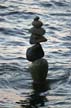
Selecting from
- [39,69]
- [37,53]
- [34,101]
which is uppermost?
[37,53]

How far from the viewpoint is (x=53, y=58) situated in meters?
11.6

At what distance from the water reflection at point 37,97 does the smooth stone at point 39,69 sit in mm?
154

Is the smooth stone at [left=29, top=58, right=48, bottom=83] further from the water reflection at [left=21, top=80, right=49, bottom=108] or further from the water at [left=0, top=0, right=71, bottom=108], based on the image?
the water at [left=0, top=0, right=71, bottom=108]

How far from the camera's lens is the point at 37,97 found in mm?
9289

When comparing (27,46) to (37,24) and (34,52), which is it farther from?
(37,24)

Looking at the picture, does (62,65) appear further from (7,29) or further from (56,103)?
(7,29)

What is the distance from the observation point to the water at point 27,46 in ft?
31.1

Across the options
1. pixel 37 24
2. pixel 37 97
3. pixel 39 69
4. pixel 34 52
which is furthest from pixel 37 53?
pixel 37 97

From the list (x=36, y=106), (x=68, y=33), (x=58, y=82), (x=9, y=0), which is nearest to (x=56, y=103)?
(x=36, y=106)

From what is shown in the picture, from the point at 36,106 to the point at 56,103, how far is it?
39 centimetres

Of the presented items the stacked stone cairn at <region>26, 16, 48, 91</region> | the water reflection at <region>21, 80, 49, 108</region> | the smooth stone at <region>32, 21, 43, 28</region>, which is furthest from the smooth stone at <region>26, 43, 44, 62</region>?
the water reflection at <region>21, 80, 49, 108</region>

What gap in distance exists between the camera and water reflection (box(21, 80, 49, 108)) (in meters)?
8.92

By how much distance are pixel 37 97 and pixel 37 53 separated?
0.80 m

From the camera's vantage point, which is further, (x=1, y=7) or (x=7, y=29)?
(x=1, y=7)
